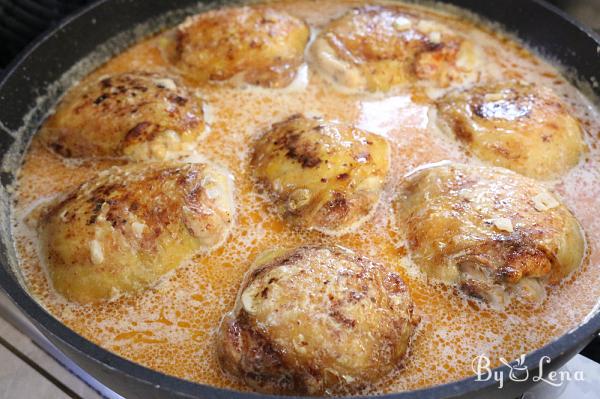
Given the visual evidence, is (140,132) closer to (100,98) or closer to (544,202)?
(100,98)

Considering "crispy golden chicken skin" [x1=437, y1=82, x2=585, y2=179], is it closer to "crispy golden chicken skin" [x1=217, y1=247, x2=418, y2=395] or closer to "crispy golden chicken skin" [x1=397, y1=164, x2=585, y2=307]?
"crispy golden chicken skin" [x1=397, y1=164, x2=585, y2=307]

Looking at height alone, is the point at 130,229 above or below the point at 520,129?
below

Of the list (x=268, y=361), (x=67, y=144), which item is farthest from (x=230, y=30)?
(x=268, y=361)

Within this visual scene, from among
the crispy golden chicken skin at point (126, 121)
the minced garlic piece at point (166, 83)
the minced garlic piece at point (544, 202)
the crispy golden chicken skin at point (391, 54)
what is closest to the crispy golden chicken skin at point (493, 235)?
the minced garlic piece at point (544, 202)

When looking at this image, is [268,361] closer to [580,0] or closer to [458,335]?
[458,335]

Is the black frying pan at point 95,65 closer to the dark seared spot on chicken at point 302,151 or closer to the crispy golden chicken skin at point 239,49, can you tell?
the crispy golden chicken skin at point 239,49

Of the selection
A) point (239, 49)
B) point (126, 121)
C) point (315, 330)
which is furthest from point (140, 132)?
point (315, 330)
